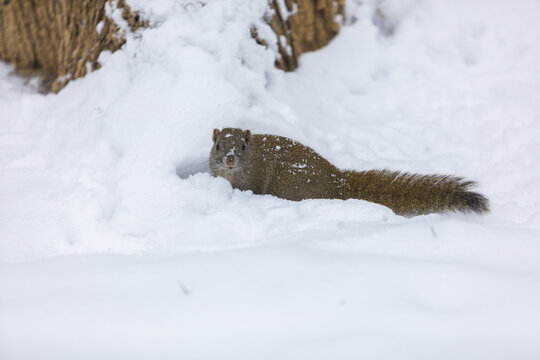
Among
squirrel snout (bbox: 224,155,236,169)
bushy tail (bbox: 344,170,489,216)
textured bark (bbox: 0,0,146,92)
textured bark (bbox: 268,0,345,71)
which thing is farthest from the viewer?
textured bark (bbox: 268,0,345,71)

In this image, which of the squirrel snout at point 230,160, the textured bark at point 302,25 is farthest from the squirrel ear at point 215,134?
the textured bark at point 302,25

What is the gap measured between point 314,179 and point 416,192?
2.35ft

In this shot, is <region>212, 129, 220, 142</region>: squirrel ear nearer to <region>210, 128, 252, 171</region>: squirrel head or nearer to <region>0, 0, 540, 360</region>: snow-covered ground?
<region>210, 128, 252, 171</region>: squirrel head

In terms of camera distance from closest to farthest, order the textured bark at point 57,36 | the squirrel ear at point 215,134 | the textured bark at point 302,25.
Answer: the squirrel ear at point 215,134 < the textured bark at point 57,36 < the textured bark at point 302,25

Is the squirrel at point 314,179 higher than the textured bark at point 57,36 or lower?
lower

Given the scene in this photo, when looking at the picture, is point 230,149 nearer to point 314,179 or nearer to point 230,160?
point 230,160

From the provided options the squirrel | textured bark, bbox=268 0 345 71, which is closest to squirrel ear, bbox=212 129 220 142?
the squirrel

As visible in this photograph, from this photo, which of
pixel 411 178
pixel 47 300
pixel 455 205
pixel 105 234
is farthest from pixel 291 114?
pixel 47 300

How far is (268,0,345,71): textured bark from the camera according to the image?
15.1ft

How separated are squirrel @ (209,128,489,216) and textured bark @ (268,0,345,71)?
132 cm

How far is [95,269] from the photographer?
197 centimetres

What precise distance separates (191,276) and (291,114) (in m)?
2.41

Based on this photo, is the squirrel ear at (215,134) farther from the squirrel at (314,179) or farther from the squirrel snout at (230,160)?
the squirrel snout at (230,160)

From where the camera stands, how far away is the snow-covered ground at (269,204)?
1557 millimetres
